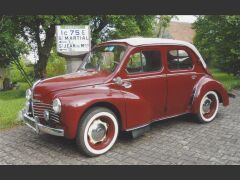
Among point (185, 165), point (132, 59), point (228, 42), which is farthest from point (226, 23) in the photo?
point (185, 165)

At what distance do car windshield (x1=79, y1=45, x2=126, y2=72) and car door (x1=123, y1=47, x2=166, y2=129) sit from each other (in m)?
0.25

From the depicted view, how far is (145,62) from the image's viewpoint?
6.18 metres

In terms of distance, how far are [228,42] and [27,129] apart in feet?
35.3

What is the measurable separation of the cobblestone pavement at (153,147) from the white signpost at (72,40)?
251cm

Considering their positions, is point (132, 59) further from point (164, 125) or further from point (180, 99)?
point (164, 125)

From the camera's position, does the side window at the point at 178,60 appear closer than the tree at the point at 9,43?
Yes

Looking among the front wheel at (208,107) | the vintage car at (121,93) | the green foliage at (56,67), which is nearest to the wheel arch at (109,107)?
the vintage car at (121,93)

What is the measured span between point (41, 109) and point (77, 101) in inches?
31.4

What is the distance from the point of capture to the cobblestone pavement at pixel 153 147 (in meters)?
5.20

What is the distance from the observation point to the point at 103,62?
20.8 feet

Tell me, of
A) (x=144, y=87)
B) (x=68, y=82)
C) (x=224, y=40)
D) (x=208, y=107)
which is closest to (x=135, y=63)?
(x=144, y=87)

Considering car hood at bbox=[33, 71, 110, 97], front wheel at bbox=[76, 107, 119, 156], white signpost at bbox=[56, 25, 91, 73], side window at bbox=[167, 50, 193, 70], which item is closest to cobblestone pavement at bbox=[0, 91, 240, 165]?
front wheel at bbox=[76, 107, 119, 156]

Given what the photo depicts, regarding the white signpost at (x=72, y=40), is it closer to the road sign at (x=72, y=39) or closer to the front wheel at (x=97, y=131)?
the road sign at (x=72, y=39)

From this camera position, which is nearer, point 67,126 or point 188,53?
point 67,126
